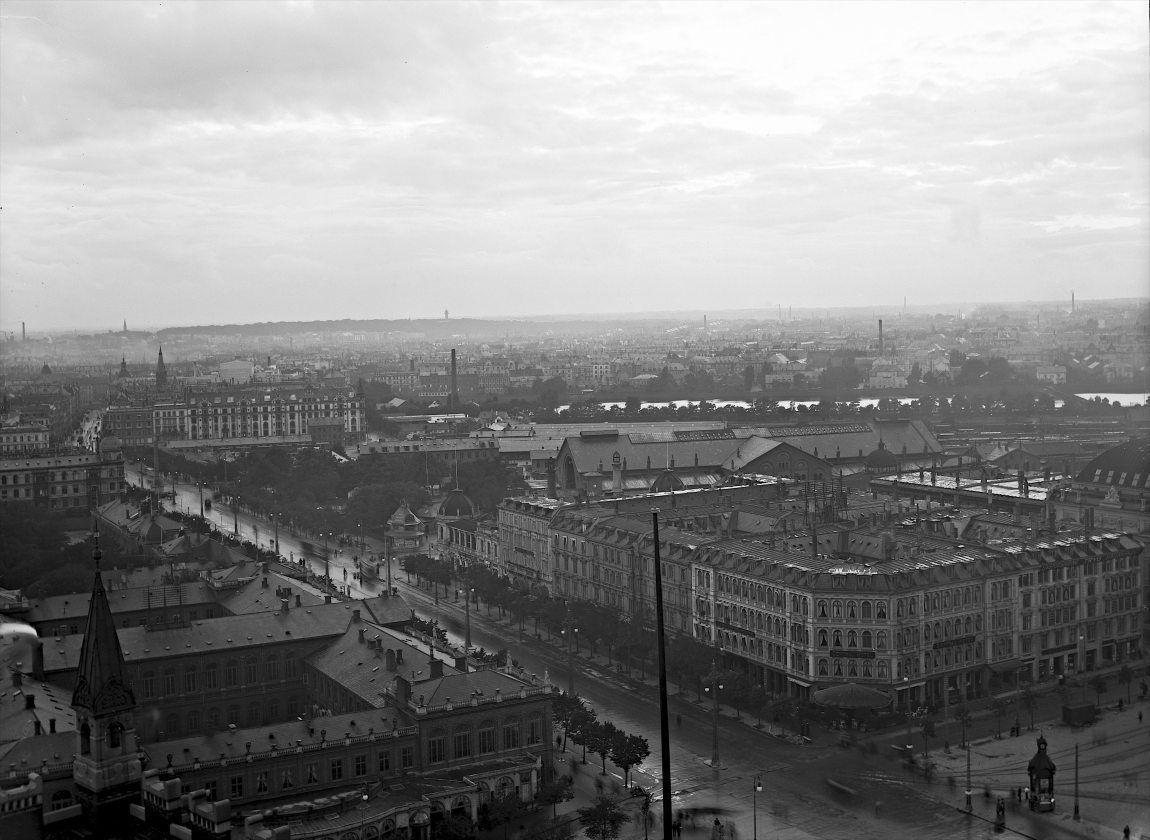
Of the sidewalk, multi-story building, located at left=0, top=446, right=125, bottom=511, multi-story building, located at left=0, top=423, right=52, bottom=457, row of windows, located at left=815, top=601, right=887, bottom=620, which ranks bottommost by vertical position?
the sidewalk

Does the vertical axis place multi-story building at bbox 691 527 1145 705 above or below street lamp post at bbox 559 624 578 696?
above

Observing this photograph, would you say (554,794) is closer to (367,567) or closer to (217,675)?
(217,675)

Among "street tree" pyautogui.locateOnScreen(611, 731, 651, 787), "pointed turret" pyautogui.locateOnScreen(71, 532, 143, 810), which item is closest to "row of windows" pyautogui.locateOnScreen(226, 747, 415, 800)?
"pointed turret" pyautogui.locateOnScreen(71, 532, 143, 810)

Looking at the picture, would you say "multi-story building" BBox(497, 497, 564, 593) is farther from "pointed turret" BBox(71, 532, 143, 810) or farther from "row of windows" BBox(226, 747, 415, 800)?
"pointed turret" BBox(71, 532, 143, 810)

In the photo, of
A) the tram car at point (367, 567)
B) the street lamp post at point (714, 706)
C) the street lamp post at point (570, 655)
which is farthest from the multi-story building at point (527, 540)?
the street lamp post at point (714, 706)

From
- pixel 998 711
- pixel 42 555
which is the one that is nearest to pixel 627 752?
pixel 998 711

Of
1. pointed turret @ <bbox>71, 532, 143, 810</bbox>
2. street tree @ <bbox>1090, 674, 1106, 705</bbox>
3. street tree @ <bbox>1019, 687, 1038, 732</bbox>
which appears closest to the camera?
pointed turret @ <bbox>71, 532, 143, 810</bbox>
